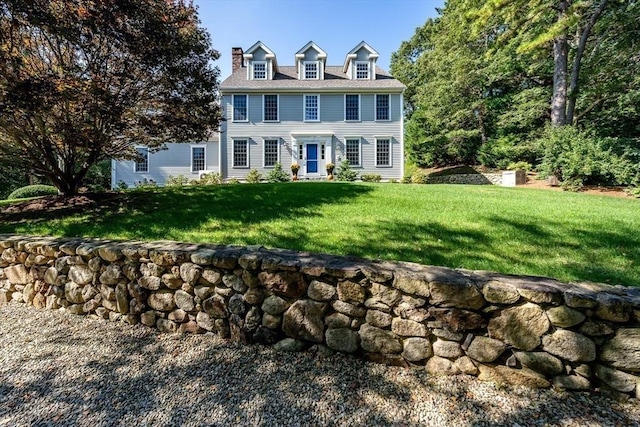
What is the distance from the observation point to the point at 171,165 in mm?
18125

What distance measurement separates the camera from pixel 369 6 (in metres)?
12.0

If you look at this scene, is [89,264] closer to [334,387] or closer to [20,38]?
[334,387]

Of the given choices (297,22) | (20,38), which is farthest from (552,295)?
(297,22)

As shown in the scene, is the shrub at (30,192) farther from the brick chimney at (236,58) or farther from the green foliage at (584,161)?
the green foliage at (584,161)

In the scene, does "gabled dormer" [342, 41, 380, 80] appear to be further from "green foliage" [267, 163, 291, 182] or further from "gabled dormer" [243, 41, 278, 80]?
"green foliage" [267, 163, 291, 182]

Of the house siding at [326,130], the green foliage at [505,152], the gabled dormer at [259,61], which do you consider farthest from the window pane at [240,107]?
the green foliage at [505,152]

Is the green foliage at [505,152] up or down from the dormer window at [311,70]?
down

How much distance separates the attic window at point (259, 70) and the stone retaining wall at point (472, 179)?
11691 mm

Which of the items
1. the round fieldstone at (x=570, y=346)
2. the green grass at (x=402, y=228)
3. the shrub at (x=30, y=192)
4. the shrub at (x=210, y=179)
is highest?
the shrub at (x=210, y=179)

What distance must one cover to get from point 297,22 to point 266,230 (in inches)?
351

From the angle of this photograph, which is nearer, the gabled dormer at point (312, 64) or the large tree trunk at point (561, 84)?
the large tree trunk at point (561, 84)

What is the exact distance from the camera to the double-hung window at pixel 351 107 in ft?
56.6

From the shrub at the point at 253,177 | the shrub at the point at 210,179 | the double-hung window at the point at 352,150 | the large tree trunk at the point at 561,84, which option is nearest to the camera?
the large tree trunk at the point at 561,84

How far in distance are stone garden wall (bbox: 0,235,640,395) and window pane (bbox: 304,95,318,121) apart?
49.6 ft
